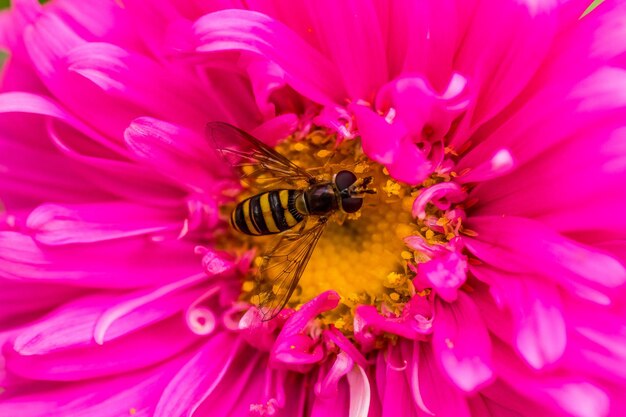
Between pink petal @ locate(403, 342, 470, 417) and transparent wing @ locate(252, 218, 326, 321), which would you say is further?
transparent wing @ locate(252, 218, 326, 321)

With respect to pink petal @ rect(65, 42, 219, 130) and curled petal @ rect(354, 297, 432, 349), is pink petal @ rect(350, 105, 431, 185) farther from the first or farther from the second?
pink petal @ rect(65, 42, 219, 130)

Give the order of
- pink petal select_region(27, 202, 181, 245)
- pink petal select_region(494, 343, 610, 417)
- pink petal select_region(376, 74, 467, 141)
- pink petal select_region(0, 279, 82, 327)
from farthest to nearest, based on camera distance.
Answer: pink petal select_region(0, 279, 82, 327), pink petal select_region(27, 202, 181, 245), pink petal select_region(376, 74, 467, 141), pink petal select_region(494, 343, 610, 417)

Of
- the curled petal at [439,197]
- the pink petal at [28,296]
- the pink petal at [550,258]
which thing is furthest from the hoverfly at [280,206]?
the pink petal at [28,296]

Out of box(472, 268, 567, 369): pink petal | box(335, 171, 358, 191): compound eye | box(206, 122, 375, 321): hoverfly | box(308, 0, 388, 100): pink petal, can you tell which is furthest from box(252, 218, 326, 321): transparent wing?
box(472, 268, 567, 369): pink petal

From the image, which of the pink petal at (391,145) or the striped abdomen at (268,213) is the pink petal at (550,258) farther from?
the striped abdomen at (268,213)

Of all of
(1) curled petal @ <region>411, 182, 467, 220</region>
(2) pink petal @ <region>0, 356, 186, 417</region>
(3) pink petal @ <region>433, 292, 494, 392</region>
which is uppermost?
(1) curled petal @ <region>411, 182, 467, 220</region>

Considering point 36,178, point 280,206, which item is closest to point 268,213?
point 280,206

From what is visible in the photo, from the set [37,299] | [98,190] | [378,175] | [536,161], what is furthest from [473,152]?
[37,299]

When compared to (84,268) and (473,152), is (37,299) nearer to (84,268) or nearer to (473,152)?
(84,268)
